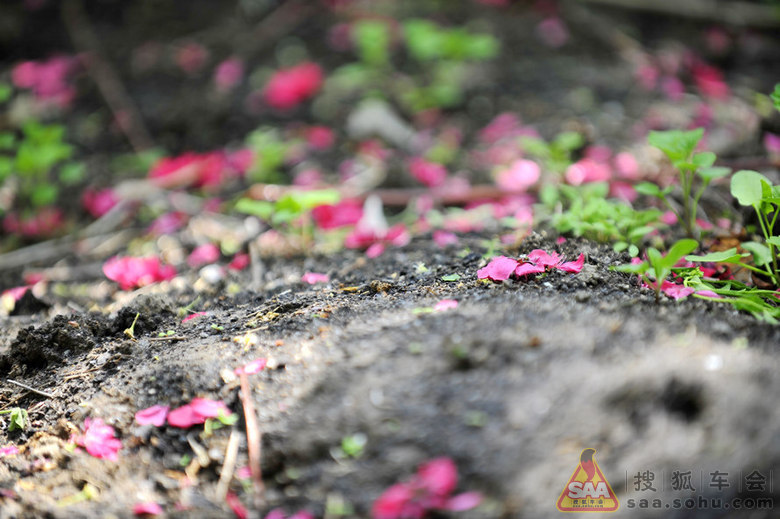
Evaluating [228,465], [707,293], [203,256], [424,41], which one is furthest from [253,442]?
[424,41]

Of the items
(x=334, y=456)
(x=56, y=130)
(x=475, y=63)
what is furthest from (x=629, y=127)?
(x=56, y=130)

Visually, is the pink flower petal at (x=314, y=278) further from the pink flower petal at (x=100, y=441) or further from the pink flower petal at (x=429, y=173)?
the pink flower petal at (x=429, y=173)

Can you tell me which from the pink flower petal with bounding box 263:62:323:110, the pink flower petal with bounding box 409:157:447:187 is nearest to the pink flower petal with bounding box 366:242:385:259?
the pink flower petal with bounding box 409:157:447:187

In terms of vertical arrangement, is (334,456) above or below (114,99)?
below

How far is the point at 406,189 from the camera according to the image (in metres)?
2.60

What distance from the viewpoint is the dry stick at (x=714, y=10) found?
375 cm

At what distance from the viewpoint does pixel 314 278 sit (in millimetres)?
1823

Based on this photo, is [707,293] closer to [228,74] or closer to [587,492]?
[587,492]

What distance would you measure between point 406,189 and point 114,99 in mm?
2267

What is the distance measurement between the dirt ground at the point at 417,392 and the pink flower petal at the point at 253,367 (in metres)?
0.02

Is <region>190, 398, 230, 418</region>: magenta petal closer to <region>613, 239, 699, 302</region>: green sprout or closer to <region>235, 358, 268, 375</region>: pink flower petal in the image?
<region>235, 358, 268, 375</region>: pink flower petal

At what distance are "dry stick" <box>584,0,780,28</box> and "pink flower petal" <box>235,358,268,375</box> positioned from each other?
12.2 feet

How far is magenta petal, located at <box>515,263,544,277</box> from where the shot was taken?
1490 millimetres

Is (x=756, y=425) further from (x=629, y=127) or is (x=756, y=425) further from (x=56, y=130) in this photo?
(x=56, y=130)
